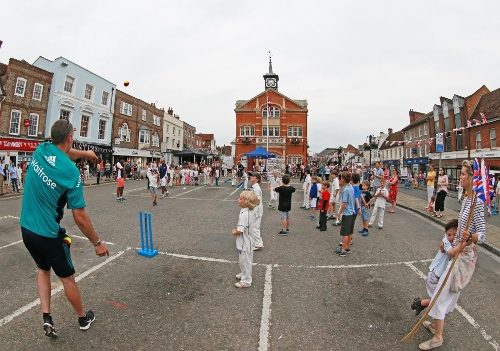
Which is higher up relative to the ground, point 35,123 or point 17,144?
point 35,123

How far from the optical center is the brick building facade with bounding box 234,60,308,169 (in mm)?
45094

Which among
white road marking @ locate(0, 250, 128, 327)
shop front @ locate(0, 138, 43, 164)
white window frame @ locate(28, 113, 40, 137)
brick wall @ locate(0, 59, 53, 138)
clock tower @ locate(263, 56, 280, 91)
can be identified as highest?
clock tower @ locate(263, 56, 280, 91)

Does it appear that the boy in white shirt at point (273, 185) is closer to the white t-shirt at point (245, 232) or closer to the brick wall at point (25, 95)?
the white t-shirt at point (245, 232)

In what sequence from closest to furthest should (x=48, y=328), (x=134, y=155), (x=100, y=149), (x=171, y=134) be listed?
(x=48, y=328) → (x=100, y=149) → (x=134, y=155) → (x=171, y=134)

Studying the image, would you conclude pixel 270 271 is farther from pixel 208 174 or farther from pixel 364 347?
pixel 208 174

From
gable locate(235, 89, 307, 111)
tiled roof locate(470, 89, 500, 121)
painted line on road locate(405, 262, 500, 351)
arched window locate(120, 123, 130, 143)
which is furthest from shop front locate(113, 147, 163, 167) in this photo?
tiled roof locate(470, 89, 500, 121)

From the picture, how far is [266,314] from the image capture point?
→ 147 inches

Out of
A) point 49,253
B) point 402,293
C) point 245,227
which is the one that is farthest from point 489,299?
point 49,253

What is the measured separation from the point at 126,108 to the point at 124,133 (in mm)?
3008

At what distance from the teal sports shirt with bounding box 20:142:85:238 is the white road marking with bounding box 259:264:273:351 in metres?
2.30

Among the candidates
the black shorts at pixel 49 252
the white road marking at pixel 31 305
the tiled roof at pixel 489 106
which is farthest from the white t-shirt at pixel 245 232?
the tiled roof at pixel 489 106

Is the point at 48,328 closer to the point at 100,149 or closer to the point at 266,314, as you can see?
the point at 266,314

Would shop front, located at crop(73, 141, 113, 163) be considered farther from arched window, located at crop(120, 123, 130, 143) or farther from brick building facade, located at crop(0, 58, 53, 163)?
brick building facade, located at crop(0, 58, 53, 163)

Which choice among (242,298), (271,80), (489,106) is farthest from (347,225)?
(271,80)
